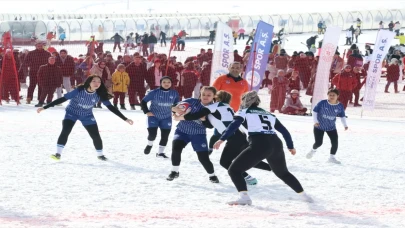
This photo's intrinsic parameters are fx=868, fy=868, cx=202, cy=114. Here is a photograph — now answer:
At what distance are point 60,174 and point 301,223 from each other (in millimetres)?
3563

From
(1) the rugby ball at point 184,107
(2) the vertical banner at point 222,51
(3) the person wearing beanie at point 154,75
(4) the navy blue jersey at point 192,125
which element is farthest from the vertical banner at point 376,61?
(1) the rugby ball at point 184,107

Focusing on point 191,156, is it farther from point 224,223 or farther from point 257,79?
point 257,79

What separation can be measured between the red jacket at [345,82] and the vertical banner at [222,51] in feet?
8.52

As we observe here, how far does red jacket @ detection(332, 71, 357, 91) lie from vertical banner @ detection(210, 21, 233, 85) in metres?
2.60

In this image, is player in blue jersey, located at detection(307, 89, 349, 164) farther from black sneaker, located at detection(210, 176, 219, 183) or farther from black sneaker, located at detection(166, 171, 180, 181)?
black sneaker, located at detection(166, 171, 180, 181)

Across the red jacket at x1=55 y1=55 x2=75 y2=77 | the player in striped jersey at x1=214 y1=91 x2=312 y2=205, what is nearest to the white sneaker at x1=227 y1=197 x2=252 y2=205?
the player in striped jersey at x1=214 y1=91 x2=312 y2=205

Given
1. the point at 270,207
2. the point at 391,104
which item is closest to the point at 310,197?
the point at 270,207

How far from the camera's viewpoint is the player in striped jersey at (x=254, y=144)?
320 inches

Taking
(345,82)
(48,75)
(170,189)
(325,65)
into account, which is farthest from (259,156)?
(345,82)

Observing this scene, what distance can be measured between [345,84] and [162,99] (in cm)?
912

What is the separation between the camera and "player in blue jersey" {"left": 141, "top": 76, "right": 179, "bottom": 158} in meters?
11.1

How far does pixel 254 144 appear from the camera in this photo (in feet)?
26.7

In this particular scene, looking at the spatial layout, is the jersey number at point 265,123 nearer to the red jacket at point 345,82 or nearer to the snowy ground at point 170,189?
the snowy ground at point 170,189

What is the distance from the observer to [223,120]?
9289mm
